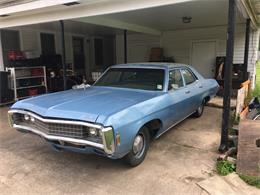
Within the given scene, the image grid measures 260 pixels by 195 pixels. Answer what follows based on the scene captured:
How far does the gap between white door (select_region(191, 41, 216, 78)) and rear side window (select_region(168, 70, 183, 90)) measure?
20.6 ft

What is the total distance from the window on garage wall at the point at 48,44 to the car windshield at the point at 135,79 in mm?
6210

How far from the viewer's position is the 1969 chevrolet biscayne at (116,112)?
2.94 m

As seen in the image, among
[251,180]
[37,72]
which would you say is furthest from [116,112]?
[37,72]

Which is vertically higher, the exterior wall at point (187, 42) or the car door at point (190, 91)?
the exterior wall at point (187, 42)

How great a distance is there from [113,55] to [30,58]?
5403 mm

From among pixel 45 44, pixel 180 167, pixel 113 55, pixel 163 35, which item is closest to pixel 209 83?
pixel 180 167

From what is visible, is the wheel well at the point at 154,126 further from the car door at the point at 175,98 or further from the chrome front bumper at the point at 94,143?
the chrome front bumper at the point at 94,143

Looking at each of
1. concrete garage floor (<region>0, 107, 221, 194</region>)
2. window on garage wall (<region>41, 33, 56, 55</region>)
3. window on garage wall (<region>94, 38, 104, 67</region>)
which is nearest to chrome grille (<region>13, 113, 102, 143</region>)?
concrete garage floor (<region>0, 107, 221, 194</region>)

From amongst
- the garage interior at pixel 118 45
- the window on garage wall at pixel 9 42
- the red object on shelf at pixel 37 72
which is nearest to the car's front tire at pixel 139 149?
the garage interior at pixel 118 45

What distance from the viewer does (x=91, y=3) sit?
5.41 m

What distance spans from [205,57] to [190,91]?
20.7ft

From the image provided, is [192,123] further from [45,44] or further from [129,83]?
[45,44]

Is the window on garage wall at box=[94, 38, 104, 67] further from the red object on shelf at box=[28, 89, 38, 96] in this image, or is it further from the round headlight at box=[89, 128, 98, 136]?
the round headlight at box=[89, 128, 98, 136]

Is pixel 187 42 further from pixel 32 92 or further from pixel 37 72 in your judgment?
pixel 32 92
